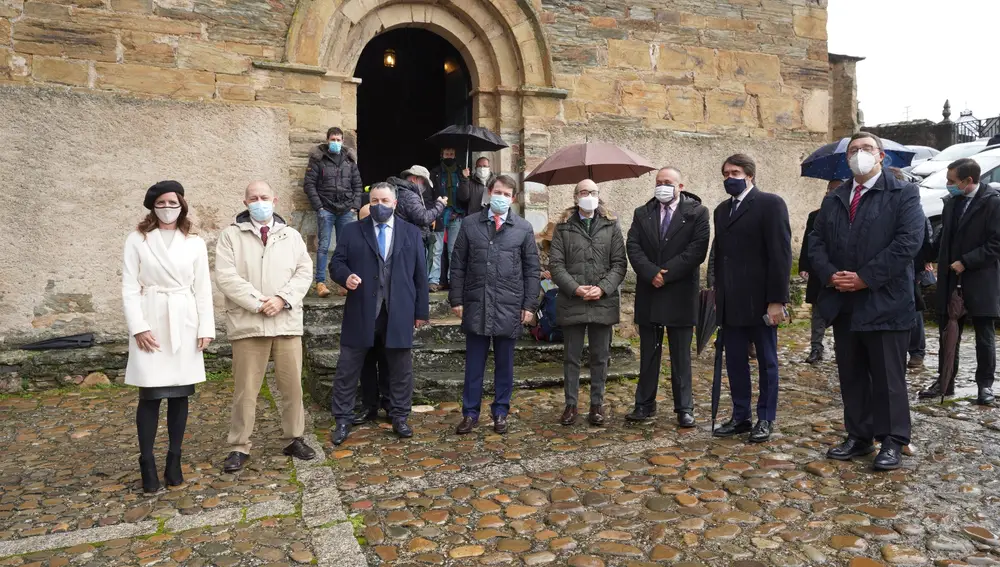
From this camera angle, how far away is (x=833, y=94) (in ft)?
45.9

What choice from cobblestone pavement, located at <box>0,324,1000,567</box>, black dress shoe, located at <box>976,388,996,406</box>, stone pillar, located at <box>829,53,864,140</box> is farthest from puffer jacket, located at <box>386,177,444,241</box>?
stone pillar, located at <box>829,53,864,140</box>

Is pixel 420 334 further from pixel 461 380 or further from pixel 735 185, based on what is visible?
pixel 735 185

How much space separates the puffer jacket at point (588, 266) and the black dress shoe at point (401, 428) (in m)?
1.37

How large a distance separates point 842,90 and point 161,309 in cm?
1345

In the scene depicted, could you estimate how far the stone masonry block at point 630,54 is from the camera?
8898 millimetres

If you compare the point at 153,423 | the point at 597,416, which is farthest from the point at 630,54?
the point at 153,423

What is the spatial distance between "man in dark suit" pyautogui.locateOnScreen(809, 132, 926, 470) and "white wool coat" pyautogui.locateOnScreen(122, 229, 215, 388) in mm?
3855

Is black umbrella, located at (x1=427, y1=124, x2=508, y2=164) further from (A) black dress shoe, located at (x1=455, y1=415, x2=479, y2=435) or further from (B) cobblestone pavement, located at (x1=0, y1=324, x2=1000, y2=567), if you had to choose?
(A) black dress shoe, located at (x1=455, y1=415, x2=479, y2=435)

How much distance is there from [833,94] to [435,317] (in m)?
10.3

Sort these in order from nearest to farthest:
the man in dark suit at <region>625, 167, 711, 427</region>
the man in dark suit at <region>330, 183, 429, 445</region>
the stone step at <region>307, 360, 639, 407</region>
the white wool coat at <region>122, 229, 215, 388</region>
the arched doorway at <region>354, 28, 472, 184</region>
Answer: the white wool coat at <region>122, 229, 215, 388</region> → the man in dark suit at <region>330, 183, 429, 445</region> → the man in dark suit at <region>625, 167, 711, 427</region> → the stone step at <region>307, 360, 639, 407</region> → the arched doorway at <region>354, 28, 472, 184</region>

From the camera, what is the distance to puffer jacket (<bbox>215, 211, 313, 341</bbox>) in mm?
4570

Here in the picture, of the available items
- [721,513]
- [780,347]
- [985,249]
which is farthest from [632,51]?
[721,513]

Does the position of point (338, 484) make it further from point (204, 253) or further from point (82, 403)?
point (82, 403)

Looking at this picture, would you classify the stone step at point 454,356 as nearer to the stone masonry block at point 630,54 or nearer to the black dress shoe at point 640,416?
the black dress shoe at point 640,416
